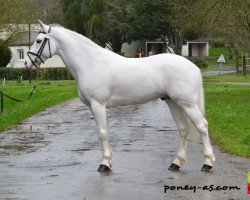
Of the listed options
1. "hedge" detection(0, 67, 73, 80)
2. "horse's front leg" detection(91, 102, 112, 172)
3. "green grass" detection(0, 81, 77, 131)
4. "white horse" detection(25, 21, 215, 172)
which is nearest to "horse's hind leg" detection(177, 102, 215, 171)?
"white horse" detection(25, 21, 215, 172)

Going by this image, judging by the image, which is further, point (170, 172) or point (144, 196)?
point (170, 172)

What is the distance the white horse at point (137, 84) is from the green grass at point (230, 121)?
225 cm

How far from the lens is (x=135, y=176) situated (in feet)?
38.4

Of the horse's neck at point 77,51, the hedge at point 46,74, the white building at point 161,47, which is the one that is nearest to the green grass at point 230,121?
the horse's neck at point 77,51

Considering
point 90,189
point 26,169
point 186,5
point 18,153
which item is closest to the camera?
point 90,189

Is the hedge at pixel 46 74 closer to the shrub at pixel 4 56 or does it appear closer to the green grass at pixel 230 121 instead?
the shrub at pixel 4 56

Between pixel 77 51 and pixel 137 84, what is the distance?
1241mm

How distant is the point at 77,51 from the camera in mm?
12672

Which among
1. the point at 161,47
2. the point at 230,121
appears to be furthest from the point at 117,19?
the point at 230,121

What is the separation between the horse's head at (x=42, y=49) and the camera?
500 inches

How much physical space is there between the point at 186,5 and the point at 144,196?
86.3 ft

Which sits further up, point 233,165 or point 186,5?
point 186,5

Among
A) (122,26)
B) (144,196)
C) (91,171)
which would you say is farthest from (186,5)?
(122,26)

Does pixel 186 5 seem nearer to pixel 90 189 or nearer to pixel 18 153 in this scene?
pixel 18 153
